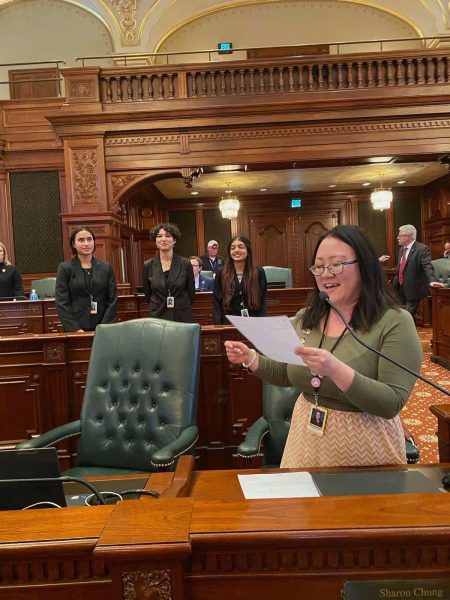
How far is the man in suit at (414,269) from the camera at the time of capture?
5336mm

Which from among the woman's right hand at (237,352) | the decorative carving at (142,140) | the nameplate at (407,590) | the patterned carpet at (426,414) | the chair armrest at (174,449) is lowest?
the patterned carpet at (426,414)

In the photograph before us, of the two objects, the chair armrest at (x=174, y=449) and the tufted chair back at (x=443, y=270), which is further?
the tufted chair back at (x=443, y=270)

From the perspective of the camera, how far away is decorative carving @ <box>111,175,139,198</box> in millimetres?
6258

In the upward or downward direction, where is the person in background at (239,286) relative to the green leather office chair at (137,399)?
upward

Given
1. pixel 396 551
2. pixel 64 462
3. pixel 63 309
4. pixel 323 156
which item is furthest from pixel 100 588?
pixel 323 156

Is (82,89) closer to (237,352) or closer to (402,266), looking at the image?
(402,266)

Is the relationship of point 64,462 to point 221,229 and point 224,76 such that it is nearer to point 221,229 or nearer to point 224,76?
point 224,76

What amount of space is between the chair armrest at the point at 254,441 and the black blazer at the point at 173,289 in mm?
1768

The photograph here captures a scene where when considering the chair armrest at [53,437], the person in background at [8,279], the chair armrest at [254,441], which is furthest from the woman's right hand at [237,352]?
the person in background at [8,279]

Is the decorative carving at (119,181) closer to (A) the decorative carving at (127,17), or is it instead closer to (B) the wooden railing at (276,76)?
(B) the wooden railing at (276,76)

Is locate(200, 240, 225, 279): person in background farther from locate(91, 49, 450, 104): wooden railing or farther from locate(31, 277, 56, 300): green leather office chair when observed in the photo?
locate(31, 277, 56, 300): green leather office chair

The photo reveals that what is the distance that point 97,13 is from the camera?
8.18 meters

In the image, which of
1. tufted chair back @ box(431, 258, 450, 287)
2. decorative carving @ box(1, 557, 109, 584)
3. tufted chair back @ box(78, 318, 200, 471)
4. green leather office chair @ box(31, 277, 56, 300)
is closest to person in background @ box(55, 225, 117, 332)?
tufted chair back @ box(78, 318, 200, 471)

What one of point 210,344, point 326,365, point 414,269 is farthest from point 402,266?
point 326,365
